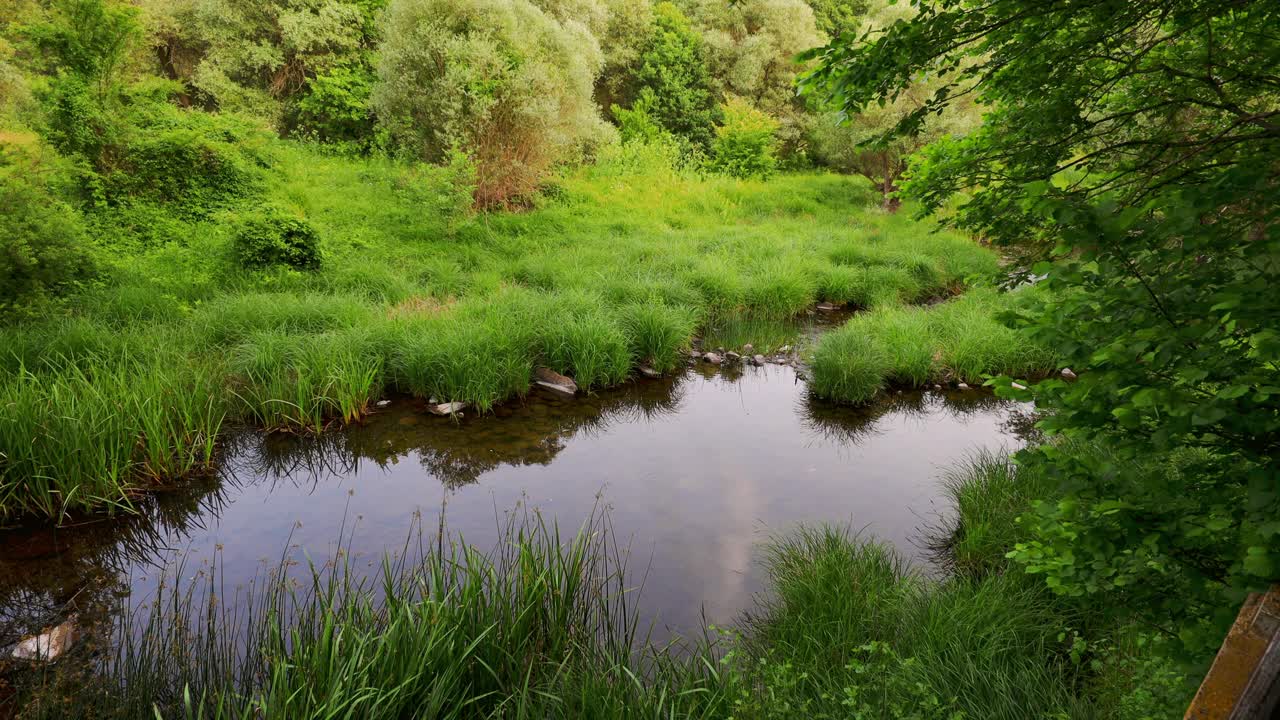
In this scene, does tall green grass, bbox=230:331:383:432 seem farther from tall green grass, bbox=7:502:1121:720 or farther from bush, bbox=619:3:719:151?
bush, bbox=619:3:719:151

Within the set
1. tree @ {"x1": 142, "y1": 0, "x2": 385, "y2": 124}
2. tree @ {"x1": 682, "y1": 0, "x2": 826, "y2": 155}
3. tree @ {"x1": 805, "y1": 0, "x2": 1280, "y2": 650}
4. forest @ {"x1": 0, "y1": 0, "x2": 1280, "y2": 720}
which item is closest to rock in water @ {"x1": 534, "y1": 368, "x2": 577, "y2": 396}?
forest @ {"x1": 0, "y1": 0, "x2": 1280, "y2": 720}

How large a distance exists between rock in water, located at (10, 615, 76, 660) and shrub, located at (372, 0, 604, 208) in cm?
1180

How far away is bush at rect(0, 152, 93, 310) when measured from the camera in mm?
6473

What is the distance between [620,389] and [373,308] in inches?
149

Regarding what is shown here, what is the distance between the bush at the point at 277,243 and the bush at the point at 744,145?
15.8 meters

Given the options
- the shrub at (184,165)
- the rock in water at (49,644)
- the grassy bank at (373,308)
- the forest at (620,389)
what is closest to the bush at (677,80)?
the grassy bank at (373,308)

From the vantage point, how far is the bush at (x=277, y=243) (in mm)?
9984

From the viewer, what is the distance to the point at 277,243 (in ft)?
33.0

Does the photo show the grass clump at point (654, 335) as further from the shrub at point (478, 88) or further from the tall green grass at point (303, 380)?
the shrub at point (478, 88)

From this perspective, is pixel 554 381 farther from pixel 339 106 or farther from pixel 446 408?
pixel 339 106

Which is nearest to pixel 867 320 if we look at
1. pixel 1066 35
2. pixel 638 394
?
pixel 638 394

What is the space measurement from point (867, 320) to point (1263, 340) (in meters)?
8.71

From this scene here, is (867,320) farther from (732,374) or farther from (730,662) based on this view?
(730,662)

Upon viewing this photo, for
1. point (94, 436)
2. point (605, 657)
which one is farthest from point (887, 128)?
point (94, 436)
